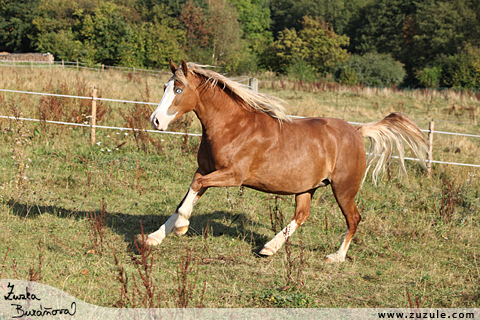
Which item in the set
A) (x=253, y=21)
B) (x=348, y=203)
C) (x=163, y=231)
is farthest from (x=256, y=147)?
(x=253, y=21)

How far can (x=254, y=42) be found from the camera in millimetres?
58312

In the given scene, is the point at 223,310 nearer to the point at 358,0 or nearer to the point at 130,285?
the point at 130,285

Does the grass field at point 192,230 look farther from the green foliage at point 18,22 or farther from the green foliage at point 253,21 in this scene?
the green foliage at point 253,21

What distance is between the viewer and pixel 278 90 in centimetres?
2294

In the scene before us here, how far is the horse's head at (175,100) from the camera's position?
4113 millimetres

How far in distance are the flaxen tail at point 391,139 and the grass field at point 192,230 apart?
1058mm

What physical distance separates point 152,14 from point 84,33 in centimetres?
958

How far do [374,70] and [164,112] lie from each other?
3398 cm

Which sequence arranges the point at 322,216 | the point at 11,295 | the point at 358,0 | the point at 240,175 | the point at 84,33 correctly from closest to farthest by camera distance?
1. the point at 11,295
2. the point at 240,175
3. the point at 322,216
4. the point at 84,33
5. the point at 358,0

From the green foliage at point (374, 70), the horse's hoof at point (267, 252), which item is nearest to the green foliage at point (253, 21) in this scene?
the green foliage at point (374, 70)

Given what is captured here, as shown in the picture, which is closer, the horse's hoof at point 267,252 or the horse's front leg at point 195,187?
the horse's front leg at point 195,187

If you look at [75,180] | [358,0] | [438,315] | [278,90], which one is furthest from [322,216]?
[358,0]

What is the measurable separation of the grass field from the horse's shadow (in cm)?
3

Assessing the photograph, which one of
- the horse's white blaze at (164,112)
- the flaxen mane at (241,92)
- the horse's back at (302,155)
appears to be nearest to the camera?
the horse's white blaze at (164,112)
